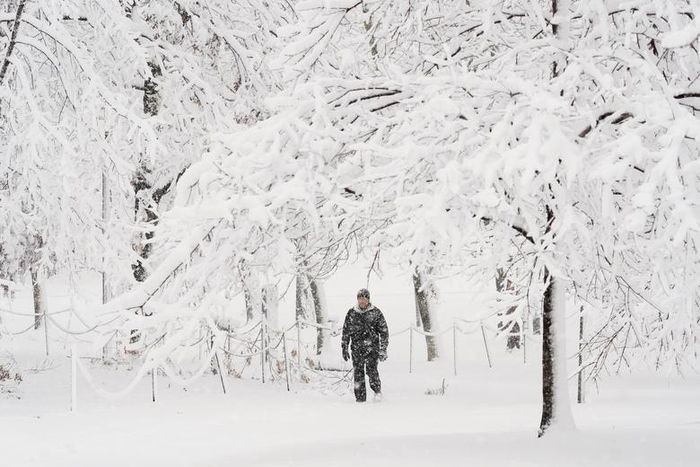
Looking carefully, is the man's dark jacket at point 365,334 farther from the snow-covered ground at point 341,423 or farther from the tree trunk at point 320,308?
the tree trunk at point 320,308

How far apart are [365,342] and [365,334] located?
12 cm

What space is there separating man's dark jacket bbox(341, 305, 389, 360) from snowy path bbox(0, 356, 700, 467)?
0.75 metres

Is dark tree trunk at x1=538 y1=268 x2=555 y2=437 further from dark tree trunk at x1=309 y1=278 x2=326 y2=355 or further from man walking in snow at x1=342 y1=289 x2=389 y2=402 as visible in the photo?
dark tree trunk at x1=309 y1=278 x2=326 y2=355

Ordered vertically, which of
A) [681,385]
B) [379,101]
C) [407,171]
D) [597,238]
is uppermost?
[379,101]

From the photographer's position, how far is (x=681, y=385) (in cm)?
1495

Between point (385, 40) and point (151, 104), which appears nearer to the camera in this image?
point (385, 40)

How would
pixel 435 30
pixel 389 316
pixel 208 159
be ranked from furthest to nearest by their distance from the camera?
1. pixel 389 316
2. pixel 435 30
3. pixel 208 159

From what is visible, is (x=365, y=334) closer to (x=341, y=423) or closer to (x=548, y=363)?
(x=341, y=423)

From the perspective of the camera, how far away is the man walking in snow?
12.7 m

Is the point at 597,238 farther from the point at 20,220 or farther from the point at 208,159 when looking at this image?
the point at 20,220

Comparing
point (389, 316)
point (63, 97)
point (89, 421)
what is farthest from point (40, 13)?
point (389, 316)

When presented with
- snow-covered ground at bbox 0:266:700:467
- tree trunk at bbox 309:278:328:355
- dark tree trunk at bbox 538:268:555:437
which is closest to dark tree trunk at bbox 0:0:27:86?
snow-covered ground at bbox 0:266:700:467

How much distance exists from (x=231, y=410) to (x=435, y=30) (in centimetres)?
585

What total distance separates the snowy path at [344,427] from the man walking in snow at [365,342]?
324mm
